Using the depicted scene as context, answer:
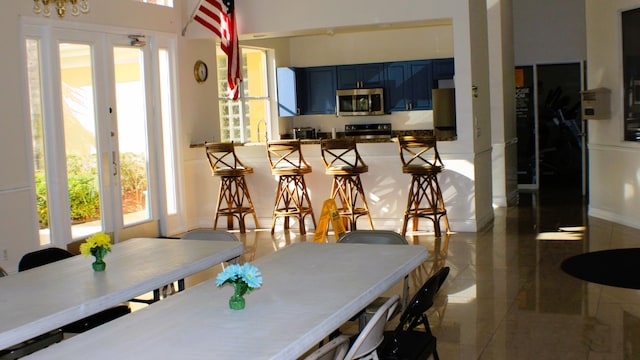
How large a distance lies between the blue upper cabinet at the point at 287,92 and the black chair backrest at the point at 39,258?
789 cm

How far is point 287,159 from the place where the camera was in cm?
935

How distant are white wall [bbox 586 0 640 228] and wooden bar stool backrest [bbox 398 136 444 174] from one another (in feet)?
7.16

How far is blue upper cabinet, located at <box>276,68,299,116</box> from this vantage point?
40.6ft

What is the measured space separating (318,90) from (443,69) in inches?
84.5

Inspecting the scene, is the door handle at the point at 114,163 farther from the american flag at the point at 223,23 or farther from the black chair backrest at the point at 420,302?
the black chair backrest at the point at 420,302

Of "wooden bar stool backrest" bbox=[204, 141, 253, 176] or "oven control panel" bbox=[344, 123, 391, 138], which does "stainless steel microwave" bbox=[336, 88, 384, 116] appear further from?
"wooden bar stool backrest" bbox=[204, 141, 253, 176]

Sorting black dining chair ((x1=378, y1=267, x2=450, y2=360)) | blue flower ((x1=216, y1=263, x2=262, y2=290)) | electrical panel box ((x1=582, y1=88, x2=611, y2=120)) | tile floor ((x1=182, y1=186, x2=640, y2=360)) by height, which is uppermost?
electrical panel box ((x1=582, y1=88, x2=611, y2=120))

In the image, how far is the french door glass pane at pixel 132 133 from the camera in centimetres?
868

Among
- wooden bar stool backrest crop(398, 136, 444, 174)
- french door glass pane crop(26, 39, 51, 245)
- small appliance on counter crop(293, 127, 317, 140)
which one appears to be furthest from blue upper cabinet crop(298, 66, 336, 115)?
french door glass pane crop(26, 39, 51, 245)

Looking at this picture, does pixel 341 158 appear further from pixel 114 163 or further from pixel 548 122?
pixel 548 122

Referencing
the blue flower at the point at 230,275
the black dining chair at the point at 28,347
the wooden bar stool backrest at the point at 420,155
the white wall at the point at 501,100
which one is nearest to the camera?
the blue flower at the point at 230,275

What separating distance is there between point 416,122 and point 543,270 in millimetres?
5818

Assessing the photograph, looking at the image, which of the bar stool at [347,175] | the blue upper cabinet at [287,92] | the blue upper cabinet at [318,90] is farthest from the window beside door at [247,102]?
the bar stool at [347,175]

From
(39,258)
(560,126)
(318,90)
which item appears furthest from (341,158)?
(560,126)
